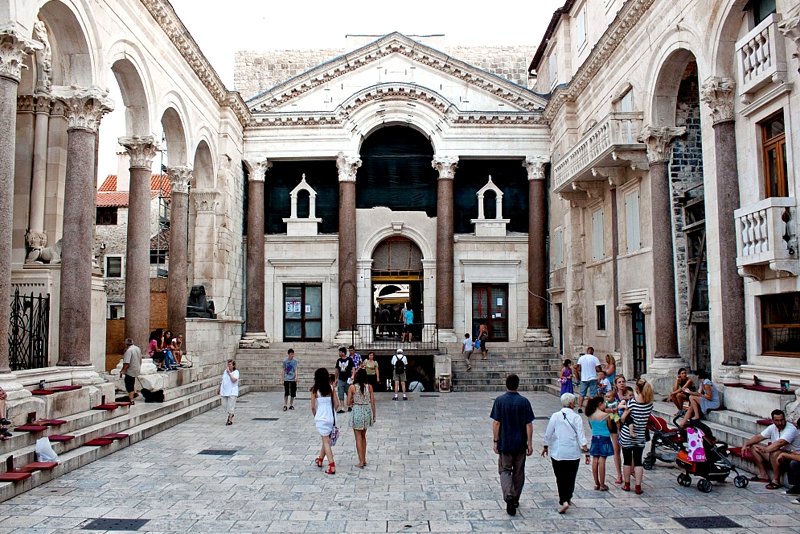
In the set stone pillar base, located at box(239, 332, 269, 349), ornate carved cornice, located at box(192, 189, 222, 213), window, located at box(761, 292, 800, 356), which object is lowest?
stone pillar base, located at box(239, 332, 269, 349)

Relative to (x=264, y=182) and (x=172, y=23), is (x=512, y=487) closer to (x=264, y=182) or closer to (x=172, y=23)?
(x=172, y=23)

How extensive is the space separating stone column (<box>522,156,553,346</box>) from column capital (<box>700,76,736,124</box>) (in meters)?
13.6

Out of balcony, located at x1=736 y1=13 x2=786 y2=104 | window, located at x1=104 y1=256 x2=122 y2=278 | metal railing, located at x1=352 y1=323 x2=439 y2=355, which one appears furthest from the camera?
window, located at x1=104 y1=256 x2=122 y2=278

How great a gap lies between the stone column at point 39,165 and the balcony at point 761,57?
14804mm

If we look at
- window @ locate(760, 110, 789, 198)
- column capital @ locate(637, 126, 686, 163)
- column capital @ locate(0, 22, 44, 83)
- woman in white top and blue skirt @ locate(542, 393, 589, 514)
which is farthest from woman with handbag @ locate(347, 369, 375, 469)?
column capital @ locate(637, 126, 686, 163)

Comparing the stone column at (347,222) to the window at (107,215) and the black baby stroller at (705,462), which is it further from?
the black baby stroller at (705,462)

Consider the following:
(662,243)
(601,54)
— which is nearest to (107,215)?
(601,54)

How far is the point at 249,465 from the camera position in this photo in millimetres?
11398

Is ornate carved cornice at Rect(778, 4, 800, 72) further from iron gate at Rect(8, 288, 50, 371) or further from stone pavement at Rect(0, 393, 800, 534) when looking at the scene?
iron gate at Rect(8, 288, 50, 371)

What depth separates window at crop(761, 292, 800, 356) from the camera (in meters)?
12.2

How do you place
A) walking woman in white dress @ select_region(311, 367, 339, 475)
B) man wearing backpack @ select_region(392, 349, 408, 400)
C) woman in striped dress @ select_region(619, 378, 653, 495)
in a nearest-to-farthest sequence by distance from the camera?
1. woman in striped dress @ select_region(619, 378, 653, 495)
2. walking woman in white dress @ select_region(311, 367, 339, 475)
3. man wearing backpack @ select_region(392, 349, 408, 400)

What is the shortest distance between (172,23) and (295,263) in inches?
458

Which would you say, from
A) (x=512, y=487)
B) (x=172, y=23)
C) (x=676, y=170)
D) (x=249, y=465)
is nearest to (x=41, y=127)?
(x=172, y=23)

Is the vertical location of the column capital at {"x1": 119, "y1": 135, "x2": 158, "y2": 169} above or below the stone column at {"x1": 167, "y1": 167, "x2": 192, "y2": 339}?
above
